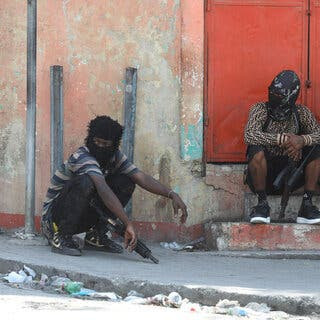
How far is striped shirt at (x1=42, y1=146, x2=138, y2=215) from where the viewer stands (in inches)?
318

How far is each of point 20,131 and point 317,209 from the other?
267cm

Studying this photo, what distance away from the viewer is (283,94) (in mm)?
8906

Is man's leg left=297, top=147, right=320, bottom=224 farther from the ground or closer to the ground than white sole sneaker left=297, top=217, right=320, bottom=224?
farther from the ground

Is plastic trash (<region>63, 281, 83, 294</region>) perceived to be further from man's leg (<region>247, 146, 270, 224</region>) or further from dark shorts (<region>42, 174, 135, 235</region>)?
man's leg (<region>247, 146, 270, 224</region>)

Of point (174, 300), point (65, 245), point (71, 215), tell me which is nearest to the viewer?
point (174, 300)

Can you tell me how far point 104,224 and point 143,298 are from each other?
1.54m

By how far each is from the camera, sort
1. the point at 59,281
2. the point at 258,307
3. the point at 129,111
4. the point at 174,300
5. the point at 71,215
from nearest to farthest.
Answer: the point at 258,307, the point at 174,300, the point at 59,281, the point at 71,215, the point at 129,111

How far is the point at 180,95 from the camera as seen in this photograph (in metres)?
9.26

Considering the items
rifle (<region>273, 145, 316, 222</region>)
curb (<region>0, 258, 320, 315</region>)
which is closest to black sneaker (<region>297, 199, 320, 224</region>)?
rifle (<region>273, 145, 316, 222</region>)

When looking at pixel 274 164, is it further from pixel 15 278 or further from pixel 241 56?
pixel 15 278

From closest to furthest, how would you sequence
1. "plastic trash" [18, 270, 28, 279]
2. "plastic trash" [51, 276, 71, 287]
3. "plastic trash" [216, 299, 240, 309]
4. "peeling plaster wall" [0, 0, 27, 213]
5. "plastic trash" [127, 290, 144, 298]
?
"plastic trash" [216, 299, 240, 309], "plastic trash" [127, 290, 144, 298], "plastic trash" [51, 276, 71, 287], "plastic trash" [18, 270, 28, 279], "peeling plaster wall" [0, 0, 27, 213]

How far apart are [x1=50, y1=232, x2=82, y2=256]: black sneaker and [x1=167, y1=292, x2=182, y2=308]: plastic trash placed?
59.3 inches

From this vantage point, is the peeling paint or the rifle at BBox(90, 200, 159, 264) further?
the peeling paint

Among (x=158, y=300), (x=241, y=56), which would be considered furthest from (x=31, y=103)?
(x=158, y=300)
